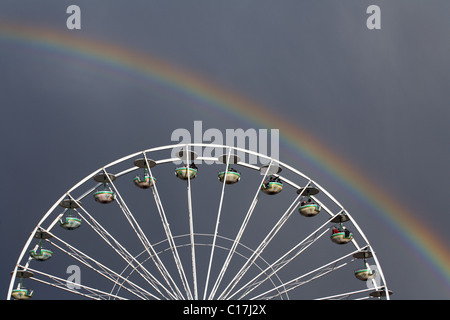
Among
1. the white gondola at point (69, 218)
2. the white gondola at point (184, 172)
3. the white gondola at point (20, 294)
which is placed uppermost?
the white gondola at point (184, 172)

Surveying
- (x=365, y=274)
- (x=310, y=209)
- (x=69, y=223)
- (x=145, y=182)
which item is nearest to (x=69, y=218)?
(x=69, y=223)

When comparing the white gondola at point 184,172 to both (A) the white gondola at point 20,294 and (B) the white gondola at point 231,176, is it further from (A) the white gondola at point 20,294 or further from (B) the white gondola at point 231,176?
(A) the white gondola at point 20,294

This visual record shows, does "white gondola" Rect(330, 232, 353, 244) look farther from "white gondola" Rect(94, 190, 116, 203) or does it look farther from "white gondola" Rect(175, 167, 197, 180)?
"white gondola" Rect(94, 190, 116, 203)

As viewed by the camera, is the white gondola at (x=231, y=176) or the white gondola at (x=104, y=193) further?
the white gondola at (x=231, y=176)

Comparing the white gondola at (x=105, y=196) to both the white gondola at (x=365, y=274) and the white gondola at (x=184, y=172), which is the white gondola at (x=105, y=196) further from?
the white gondola at (x=365, y=274)

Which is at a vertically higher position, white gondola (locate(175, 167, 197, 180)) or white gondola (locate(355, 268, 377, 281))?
white gondola (locate(175, 167, 197, 180))

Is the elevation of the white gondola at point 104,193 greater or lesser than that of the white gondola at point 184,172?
lesser

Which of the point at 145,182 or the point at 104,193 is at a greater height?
the point at 145,182

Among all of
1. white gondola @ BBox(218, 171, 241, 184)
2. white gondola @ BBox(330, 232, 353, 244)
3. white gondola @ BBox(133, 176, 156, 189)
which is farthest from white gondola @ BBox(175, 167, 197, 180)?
white gondola @ BBox(330, 232, 353, 244)

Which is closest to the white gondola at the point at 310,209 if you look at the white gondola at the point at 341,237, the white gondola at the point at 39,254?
the white gondola at the point at 341,237

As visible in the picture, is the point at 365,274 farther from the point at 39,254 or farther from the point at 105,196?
the point at 39,254

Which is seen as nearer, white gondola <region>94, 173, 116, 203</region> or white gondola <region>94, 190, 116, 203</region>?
white gondola <region>94, 173, 116, 203</region>
